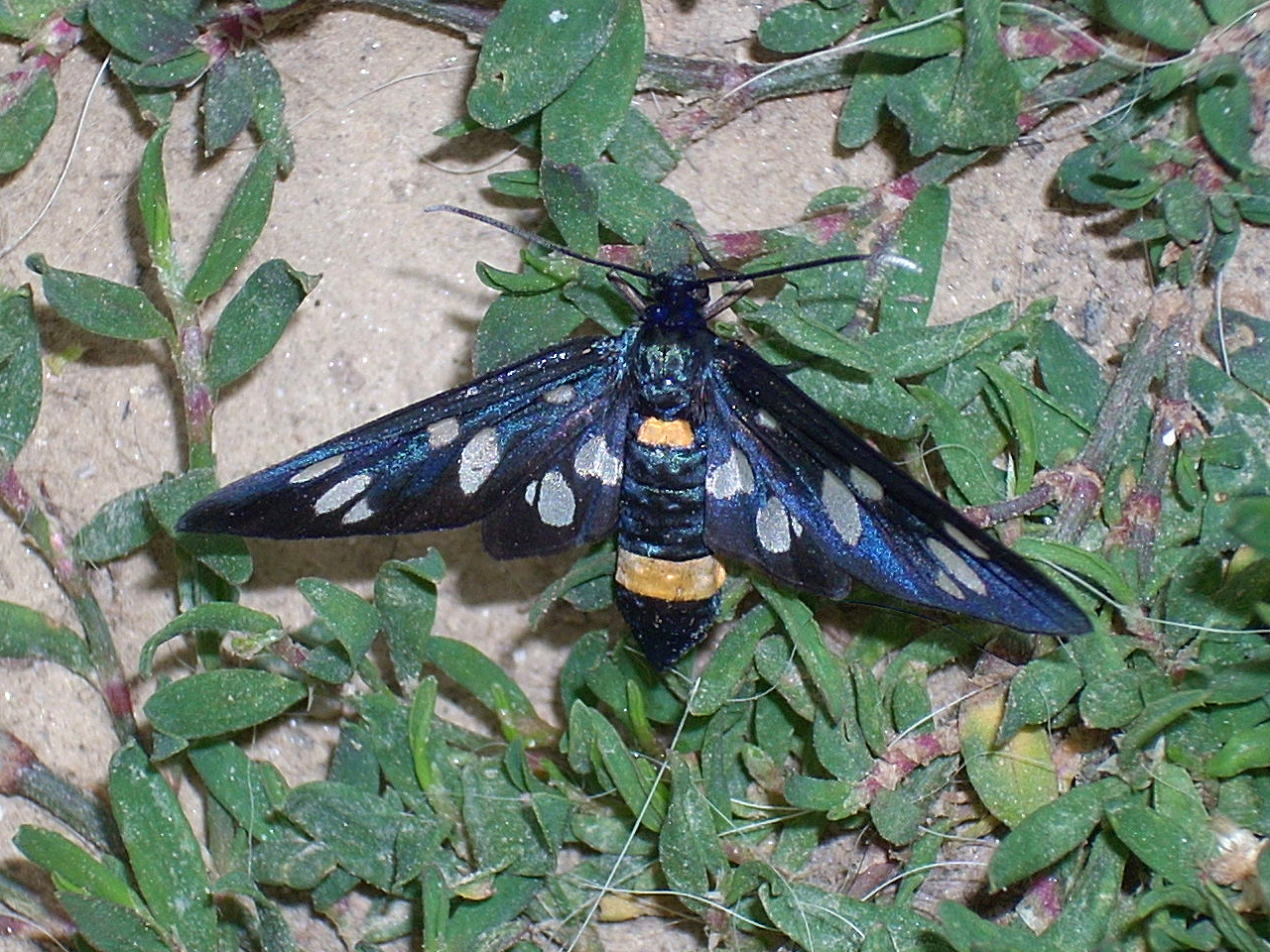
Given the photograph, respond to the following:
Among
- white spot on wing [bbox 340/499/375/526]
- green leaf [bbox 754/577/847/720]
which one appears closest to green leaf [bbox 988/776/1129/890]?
green leaf [bbox 754/577/847/720]

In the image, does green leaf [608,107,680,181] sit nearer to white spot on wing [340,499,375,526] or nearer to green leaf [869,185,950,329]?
green leaf [869,185,950,329]

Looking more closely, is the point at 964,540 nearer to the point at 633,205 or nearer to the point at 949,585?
the point at 949,585

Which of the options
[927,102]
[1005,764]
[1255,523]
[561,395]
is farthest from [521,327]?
[1255,523]

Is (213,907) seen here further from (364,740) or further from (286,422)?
(286,422)

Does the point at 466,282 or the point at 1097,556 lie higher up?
the point at 466,282

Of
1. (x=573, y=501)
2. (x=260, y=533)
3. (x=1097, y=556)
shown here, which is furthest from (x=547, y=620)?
(x=1097, y=556)

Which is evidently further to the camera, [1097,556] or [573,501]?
[573,501]

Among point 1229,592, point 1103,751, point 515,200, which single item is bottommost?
point 1103,751
